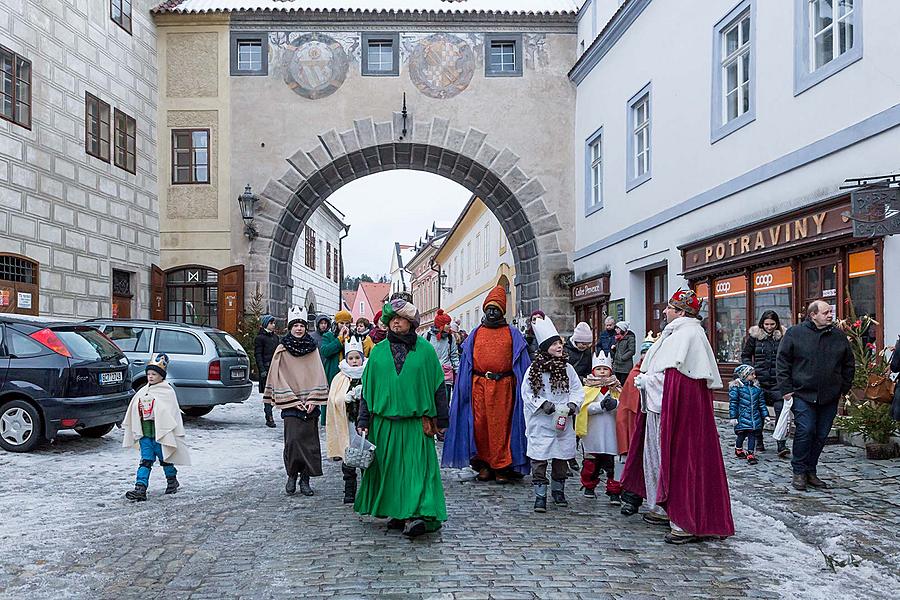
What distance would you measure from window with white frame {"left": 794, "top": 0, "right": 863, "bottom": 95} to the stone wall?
12.5 metres

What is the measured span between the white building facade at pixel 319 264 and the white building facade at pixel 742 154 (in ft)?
46.8

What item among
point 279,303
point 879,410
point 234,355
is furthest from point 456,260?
point 879,410

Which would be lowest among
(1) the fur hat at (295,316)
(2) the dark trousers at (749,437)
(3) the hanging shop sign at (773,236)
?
(2) the dark trousers at (749,437)

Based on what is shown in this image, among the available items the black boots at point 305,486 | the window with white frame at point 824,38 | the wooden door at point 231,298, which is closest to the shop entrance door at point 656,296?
the window with white frame at point 824,38

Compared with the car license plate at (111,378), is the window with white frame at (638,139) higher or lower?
higher

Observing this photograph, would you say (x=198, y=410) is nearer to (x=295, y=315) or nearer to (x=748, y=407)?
(x=295, y=315)

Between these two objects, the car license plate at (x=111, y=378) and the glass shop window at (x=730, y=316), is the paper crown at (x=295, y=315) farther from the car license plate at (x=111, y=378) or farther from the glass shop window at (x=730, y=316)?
the glass shop window at (x=730, y=316)

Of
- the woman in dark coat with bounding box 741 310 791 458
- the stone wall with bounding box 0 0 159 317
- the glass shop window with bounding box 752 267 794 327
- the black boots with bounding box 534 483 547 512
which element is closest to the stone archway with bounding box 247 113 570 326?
the stone wall with bounding box 0 0 159 317

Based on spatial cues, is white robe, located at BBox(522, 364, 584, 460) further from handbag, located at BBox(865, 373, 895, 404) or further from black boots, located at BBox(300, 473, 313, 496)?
handbag, located at BBox(865, 373, 895, 404)

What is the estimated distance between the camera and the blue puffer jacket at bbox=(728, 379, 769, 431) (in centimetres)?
960

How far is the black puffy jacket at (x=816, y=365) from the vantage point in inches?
304

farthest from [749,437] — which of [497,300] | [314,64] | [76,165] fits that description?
[314,64]

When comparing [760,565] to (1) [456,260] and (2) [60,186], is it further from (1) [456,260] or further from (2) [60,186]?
(1) [456,260]

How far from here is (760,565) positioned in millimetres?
5574
